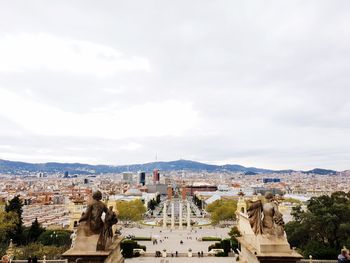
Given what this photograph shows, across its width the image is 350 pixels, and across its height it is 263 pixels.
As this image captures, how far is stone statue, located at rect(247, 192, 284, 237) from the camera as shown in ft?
22.0

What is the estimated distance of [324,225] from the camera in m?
25.5

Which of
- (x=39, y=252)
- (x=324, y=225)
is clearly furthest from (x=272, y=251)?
(x=39, y=252)

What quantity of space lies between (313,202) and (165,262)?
13256 mm

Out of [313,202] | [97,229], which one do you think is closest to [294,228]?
[313,202]

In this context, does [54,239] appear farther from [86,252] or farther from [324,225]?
[86,252]

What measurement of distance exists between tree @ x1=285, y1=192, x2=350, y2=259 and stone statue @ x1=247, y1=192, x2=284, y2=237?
1749cm

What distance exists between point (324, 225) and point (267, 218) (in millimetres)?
21449

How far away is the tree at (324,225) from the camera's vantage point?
24.5 meters

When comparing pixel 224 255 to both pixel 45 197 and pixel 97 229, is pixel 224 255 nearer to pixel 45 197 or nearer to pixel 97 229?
pixel 97 229

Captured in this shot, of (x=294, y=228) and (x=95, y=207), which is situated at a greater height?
(x=95, y=207)

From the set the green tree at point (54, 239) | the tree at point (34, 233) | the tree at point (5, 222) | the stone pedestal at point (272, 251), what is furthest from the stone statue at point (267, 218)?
the tree at point (34, 233)

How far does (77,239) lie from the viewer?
6.26m

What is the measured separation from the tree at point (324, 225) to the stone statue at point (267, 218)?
17.5 meters

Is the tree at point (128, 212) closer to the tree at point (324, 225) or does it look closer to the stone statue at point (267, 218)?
the tree at point (324, 225)
